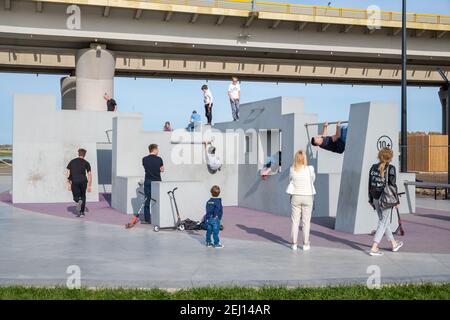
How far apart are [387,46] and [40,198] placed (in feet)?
87.7

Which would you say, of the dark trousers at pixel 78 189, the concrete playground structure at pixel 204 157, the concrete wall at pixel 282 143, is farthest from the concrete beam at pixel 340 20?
the dark trousers at pixel 78 189

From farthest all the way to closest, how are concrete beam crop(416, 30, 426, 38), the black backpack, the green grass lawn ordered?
concrete beam crop(416, 30, 426, 38) < the black backpack < the green grass lawn

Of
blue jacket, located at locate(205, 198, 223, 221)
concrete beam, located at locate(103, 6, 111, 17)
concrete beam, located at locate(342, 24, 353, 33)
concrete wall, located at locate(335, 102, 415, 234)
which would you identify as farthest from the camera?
concrete beam, located at locate(342, 24, 353, 33)

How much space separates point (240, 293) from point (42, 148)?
15920 millimetres

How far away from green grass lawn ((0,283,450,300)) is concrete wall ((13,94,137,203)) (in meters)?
14.4

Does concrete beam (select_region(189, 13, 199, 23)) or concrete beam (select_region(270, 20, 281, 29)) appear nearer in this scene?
concrete beam (select_region(189, 13, 199, 23))

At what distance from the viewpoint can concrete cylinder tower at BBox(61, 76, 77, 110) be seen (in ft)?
125

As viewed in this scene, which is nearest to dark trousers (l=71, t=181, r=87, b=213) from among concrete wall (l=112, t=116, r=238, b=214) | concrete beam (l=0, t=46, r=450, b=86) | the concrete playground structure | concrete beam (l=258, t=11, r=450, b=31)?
the concrete playground structure

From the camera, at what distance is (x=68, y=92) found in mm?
38656

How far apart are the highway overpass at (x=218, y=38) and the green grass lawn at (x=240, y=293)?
89.0ft

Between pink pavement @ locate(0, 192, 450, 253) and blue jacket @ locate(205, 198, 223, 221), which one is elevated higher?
blue jacket @ locate(205, 198, 223, 221)

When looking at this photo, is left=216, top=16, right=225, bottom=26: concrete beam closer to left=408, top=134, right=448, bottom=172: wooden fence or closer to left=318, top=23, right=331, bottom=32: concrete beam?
left=318, top=23, right=331, bottom=32: concrete beam

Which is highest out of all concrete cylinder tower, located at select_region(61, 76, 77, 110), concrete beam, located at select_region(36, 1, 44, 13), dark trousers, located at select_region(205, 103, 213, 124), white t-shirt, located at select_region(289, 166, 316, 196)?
concrete beam, located at select_region(36, 1, 44, 13)

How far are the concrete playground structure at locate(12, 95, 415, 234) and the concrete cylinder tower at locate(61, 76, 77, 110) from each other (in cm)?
1567
